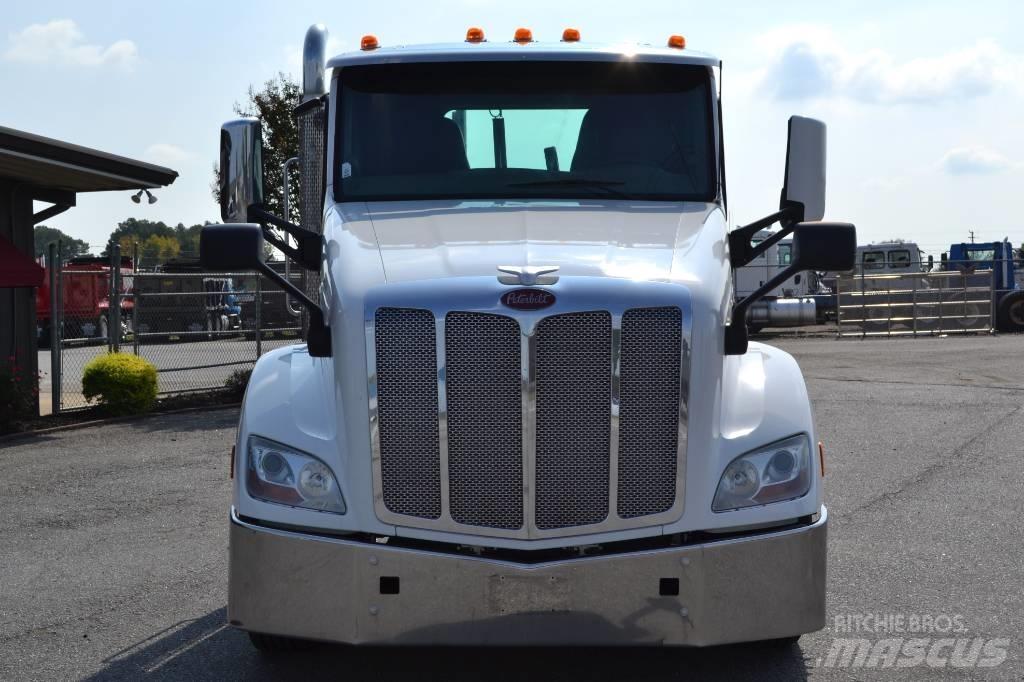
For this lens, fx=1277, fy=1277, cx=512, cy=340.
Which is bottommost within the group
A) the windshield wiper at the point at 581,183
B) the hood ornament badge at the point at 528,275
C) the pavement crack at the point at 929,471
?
the pavement crack at the point at 929,471

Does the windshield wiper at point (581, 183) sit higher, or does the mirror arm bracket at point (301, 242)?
the windshield wiper at point (581, 183)

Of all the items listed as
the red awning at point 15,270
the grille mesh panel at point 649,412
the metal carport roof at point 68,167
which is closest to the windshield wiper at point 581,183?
the grille mesh panel at point 649,412

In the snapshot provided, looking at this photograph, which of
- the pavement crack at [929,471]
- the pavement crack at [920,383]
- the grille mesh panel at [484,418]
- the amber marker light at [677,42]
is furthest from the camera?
the pavement crack at [920,383]

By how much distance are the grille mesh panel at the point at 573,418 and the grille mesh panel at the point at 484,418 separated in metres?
0.09

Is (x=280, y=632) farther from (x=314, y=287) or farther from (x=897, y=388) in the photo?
(x=897, y=388)

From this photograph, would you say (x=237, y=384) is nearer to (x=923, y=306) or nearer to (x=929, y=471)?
(x=929, y=471)

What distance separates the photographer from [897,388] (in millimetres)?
17688

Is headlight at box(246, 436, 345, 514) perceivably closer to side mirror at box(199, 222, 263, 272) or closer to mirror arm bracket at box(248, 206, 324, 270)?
side mirror at box(199, 222, 263, 272)

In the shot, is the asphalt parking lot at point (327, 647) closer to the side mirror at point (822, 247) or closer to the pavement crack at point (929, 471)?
the pavement crack at point (929, 471)

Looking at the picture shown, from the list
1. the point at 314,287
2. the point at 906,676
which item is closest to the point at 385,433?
the point at 906,676

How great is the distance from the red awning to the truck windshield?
9.05 meters

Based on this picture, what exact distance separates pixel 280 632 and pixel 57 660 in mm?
1445

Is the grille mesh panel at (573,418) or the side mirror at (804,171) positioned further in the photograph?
the side mirror at (804,171)

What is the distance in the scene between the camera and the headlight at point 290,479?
4.67 m
